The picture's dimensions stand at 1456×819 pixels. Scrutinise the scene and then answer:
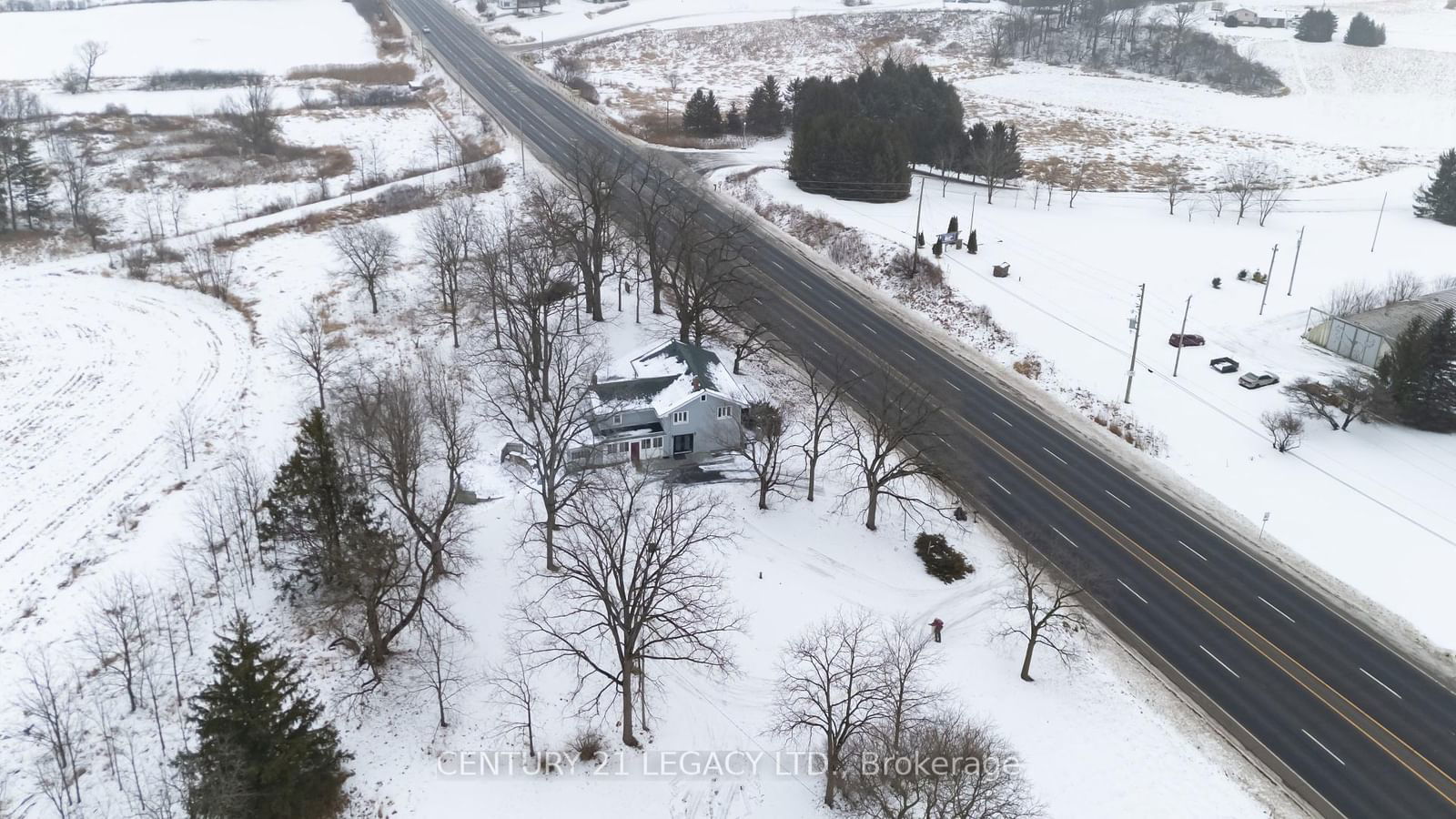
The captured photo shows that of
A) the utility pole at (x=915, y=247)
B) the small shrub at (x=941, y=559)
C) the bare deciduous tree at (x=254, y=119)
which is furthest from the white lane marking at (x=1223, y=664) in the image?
the bare deciduous tree at (x=254, y=119)

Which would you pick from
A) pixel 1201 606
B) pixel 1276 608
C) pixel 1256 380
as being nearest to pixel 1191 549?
pixel 1201 606

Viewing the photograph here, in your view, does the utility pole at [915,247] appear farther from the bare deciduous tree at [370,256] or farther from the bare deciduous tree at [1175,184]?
the bare deciduous tree at [370,256]

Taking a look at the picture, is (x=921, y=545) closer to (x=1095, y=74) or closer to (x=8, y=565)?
(x=8, y=565)

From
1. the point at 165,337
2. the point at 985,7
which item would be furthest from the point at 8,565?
the point at 985,7

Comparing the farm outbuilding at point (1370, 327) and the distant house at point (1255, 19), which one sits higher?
the distant house at point (1255, 19)

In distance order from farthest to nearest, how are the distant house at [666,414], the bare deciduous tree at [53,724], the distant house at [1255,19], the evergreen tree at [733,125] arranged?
1. the distant house at [1255,19]
2. the evergreen tree at [733,125]
3. the distant house at [666,414]
4. the bare deciduous tree at [53,724]
